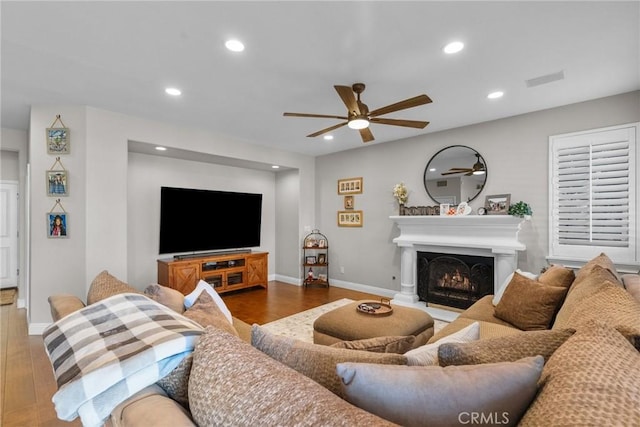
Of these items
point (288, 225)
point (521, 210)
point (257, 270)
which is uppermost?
point (521, 210)

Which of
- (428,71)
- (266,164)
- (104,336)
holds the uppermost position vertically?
(428,71)

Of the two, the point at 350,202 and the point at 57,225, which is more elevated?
the point at 350,202

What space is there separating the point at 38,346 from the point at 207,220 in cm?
259

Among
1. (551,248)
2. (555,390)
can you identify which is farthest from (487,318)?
(555,390)

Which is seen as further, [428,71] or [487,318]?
[428,71]

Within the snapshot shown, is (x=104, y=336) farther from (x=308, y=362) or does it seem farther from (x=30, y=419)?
(x=30, y=419)

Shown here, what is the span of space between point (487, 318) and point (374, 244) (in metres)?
2.91

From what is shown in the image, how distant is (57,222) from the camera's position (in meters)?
3.47

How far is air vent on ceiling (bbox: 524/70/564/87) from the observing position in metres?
2.80

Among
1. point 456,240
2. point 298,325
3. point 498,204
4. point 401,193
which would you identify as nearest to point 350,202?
point 401,193

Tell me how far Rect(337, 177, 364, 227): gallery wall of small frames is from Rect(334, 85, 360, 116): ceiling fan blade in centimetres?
287

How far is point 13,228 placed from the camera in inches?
207

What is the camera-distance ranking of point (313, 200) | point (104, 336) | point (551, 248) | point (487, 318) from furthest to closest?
point (313, 200), point (551, 248), point (487, 318), point (104, 336)

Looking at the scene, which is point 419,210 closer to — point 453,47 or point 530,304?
point 530,304
